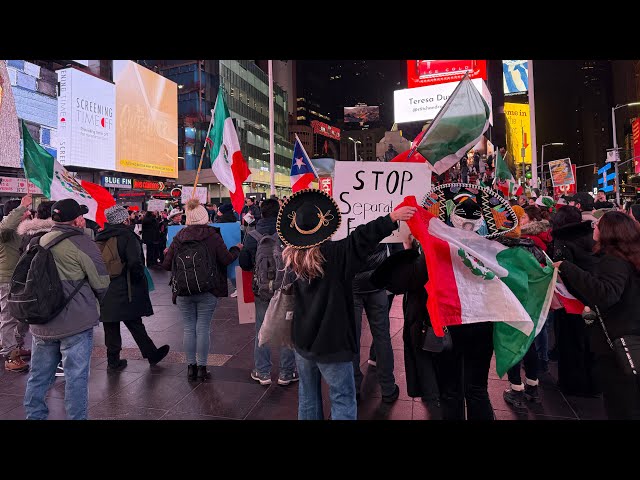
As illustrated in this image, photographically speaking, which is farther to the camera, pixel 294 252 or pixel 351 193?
pixel 351 193

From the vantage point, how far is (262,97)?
77.4 m

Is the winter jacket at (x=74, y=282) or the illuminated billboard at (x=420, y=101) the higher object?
the illuminated billboard at (x=420, y=101)

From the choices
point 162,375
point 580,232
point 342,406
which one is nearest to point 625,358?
point 580,232

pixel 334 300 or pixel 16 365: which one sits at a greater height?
pixel 334 300

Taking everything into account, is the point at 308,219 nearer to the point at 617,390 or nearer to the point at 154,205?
the point at 617,390

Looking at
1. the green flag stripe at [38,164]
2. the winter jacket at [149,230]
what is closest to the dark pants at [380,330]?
the green flag stripe at [38,164]

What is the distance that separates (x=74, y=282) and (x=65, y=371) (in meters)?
0.76

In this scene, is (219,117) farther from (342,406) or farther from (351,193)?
(342,406)

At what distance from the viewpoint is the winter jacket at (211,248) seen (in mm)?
5090

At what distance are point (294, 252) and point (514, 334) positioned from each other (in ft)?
5.72

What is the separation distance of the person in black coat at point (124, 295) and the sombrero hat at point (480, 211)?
12.8 ft

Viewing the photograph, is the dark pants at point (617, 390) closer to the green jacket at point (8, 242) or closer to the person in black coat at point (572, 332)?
the person in black coat at point (572, 332)

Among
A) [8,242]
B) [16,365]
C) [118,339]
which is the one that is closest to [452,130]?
[118,339]

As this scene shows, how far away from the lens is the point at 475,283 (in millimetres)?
3271
